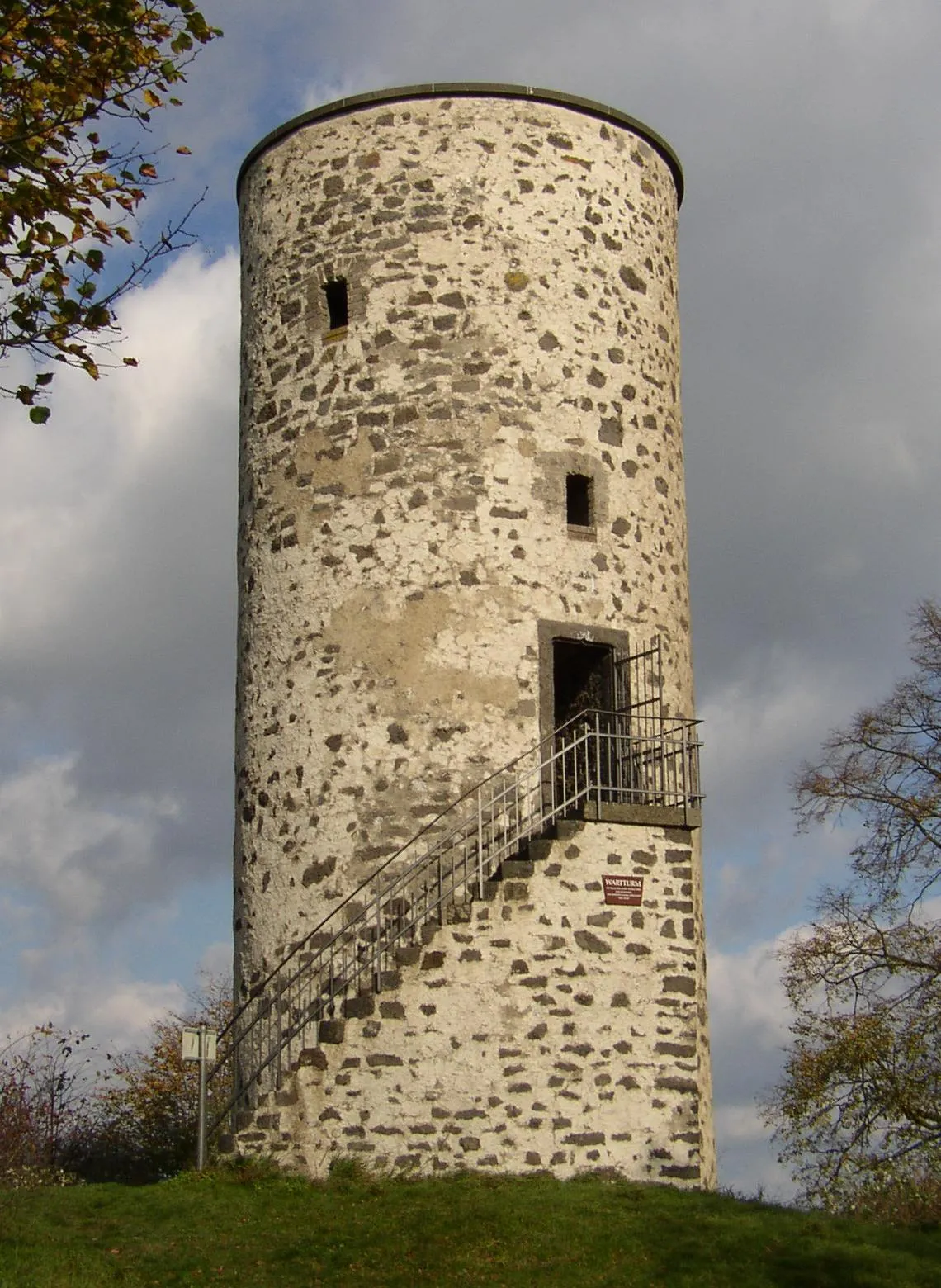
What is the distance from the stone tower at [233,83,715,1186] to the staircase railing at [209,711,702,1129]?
0.04 meters

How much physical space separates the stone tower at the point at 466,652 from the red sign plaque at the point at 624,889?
0.09 feet

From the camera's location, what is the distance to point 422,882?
55.6ft

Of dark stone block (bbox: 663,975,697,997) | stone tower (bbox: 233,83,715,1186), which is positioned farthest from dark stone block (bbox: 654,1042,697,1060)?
dark stone block (bbox: 663,975,697,997)

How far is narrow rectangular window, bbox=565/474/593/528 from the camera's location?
18.3 m

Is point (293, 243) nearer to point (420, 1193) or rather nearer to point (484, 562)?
point (484, 562)

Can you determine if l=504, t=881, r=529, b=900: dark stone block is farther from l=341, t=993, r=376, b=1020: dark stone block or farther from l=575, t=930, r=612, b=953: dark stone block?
l=341, t=993, r=376, b=1020: dark stone block

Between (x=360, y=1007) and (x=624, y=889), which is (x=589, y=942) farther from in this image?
(x=360, y=1007)

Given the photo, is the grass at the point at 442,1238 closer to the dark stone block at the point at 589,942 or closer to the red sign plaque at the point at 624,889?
the dark stone block at the point at 589,942

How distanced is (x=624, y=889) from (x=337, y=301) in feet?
21.9

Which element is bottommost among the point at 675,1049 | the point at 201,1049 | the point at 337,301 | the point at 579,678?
the point at 675,1049

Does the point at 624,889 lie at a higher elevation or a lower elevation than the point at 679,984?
higher

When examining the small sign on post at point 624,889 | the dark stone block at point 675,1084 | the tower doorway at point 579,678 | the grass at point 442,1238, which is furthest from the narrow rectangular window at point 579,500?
the grass at point 442,1238

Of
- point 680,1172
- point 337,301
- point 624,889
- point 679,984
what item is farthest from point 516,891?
point 337,301

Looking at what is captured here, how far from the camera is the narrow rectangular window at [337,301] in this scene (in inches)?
740
